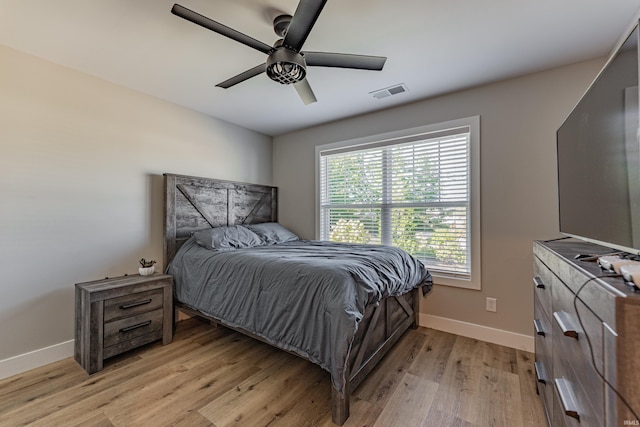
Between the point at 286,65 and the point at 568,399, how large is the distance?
6.67 ft

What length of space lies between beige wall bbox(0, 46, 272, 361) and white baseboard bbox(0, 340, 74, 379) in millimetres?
42

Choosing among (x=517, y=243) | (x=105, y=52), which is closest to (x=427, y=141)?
(x=517, y=243)

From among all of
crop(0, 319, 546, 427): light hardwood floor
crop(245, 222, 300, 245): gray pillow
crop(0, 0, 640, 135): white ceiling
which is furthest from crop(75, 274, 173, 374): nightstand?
crop(0, 0, 640, 135): white ceiling

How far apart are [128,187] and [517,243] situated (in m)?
3.79

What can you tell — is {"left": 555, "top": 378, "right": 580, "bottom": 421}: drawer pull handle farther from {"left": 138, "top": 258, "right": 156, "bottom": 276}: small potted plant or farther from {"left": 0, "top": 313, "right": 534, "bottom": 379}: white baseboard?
{"left": 138, "top": 258, "right": 156, "bottom": 276}: small potted plant

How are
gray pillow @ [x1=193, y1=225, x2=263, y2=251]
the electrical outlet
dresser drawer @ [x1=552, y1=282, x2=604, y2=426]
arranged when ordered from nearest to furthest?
1. dresser drawer @ [x1=552, y1=282, x2=604, y2=426]
2. the electrical outlet
3. gray pillow @ [x1=193, y1=225, x2=263, y2=251]

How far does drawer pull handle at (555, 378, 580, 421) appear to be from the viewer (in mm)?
889

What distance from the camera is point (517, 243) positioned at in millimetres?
2467

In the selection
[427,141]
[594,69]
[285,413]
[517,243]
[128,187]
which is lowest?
[285,413]

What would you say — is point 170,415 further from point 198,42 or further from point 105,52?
point 105,52

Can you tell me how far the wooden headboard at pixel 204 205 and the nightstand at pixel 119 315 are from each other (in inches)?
21.1

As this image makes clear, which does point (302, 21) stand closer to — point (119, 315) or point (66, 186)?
point (66, 186)

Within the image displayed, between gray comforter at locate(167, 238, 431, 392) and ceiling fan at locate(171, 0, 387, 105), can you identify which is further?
gray comforter at locate(167, 238, 431, 392)

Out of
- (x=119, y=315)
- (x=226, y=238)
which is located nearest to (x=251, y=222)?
(x=226, y=238)
